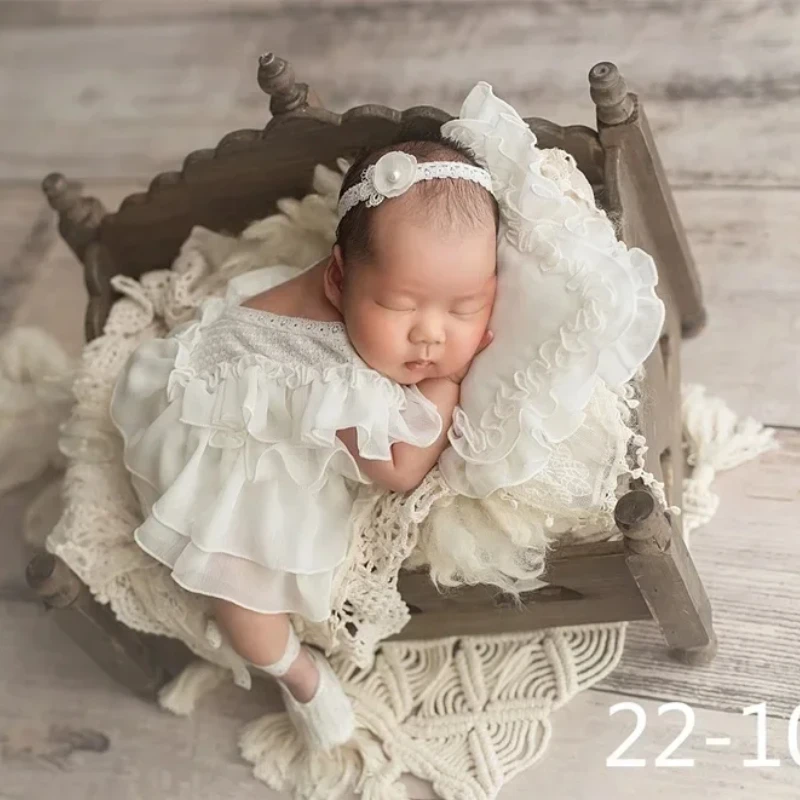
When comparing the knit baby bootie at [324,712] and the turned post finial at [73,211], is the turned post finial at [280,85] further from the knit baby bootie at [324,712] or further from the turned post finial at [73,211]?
the knit baby bootie at [324,712]

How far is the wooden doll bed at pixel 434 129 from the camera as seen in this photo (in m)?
1.00

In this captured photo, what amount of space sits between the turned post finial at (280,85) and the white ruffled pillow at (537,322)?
19cm

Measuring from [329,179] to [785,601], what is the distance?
661 millimetres

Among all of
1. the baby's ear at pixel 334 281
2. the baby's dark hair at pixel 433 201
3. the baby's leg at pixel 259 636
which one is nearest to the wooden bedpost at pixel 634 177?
the baby's dark hair at pixel 433 201

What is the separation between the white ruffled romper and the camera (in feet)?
3.17

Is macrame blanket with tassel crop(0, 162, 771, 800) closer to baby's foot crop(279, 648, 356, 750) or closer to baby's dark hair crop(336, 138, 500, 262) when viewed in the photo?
baby's foot crop(279, 648, 356, 750)

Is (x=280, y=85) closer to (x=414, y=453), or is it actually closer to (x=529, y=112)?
(x=414, y=453)

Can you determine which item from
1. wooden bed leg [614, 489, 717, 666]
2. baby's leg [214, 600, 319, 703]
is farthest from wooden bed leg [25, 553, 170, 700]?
wooden bed leg [614, 489, 717, 666]

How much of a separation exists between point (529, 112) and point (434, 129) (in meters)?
0.58

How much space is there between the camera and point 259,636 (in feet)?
3.41

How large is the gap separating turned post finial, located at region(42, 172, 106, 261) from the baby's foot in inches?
20.3

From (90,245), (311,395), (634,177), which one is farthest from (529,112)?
(311,395)

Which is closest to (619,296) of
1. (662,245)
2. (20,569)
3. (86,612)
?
(662,245)

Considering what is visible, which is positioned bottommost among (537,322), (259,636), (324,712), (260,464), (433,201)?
(324,712)
